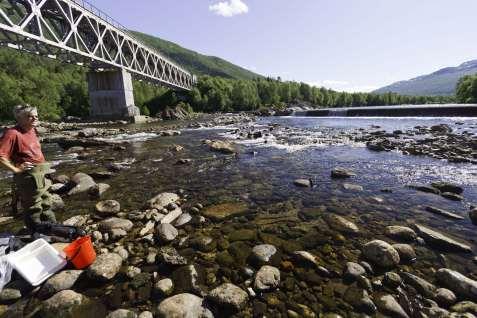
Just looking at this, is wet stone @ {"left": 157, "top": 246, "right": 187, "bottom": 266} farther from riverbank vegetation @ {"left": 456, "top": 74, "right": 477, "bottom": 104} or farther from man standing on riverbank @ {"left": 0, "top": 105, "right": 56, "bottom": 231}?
riverbank vegetation @ {"left": 456, "top": 74, "right": 477, "bottom": 104}

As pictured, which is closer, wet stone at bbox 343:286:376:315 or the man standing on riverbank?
wet stone at bbox 343:286:376:315

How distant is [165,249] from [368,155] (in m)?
15.4

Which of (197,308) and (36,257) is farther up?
(36,257)

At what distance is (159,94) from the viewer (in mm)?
122312

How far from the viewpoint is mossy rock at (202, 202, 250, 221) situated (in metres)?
8.08

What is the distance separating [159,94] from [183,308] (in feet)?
420

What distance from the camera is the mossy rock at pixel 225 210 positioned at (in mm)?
8077

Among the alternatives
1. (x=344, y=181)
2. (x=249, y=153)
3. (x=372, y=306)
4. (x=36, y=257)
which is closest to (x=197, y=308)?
(x=372, y=306)

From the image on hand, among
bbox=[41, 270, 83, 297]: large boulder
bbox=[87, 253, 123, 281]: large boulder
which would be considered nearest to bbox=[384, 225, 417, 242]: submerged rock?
bbox=[87, 253, 123, 281]: large boulder

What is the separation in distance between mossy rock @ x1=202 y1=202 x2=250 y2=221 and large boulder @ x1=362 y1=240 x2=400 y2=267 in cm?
375

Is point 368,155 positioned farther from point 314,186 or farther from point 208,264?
point 208,264

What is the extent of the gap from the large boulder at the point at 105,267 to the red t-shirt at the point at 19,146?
2.56 m

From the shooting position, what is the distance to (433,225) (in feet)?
24.0

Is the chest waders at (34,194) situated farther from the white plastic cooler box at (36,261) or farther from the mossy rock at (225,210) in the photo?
the mossy rock at (225,210)
